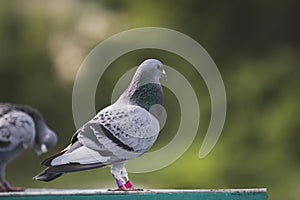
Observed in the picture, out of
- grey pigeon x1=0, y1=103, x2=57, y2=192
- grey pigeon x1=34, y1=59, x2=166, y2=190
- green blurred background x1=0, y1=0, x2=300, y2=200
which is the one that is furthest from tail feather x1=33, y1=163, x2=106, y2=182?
green blurred background x1=0, y1=0, x2=300, y2=200

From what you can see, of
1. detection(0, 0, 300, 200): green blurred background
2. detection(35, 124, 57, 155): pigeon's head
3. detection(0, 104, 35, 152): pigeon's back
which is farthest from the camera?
detection(0, 0, 300, 200): green blurred background

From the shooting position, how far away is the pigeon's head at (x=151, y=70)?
2043 millimetres

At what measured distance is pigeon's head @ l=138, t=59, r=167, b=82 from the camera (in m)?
2.04

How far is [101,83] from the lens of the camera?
4.93m

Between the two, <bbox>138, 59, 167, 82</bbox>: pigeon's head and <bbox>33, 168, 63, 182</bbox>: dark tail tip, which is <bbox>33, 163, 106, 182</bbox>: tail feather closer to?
<bbox>33, 168, 63, 182</bbox>: dark tail tip

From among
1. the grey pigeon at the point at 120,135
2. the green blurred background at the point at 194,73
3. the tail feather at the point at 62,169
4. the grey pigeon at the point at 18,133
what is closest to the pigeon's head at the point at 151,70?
the grey pigeon at the point at 120,135

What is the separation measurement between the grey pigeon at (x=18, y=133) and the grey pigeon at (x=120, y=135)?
0.89 metres

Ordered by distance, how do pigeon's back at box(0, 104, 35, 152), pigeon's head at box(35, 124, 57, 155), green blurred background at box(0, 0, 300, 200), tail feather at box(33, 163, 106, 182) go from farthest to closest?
green blurred background at box(0, 0, 300, 200)
pigeon's head at box(35, 124, 57, 155)
pigeon's back at box(0, 104, 35, 152)
tail feather at box(33, 163, 106, 182)

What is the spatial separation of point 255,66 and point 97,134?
321 centimetres

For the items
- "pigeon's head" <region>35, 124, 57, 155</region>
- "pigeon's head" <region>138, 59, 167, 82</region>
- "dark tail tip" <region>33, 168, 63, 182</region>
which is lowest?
"pigeon's head" <region>35, 124, 57, 155</region>

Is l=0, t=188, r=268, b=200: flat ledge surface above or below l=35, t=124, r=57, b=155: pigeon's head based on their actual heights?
above

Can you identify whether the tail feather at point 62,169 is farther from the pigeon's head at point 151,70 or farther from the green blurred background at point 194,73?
the green blurred background at point 194,73

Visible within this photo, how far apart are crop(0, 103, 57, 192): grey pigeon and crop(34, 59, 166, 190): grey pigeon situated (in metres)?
0.89

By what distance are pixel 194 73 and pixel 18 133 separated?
2.14 meters
